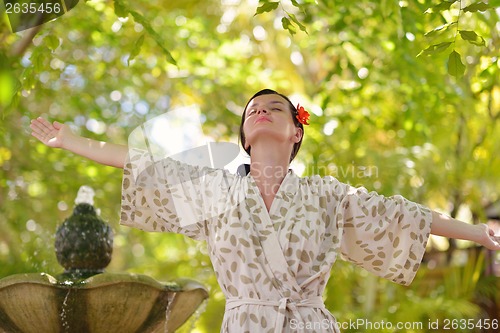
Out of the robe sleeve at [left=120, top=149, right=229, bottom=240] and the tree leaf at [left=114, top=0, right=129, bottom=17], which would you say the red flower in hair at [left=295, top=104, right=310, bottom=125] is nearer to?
the robe sleeve at [left=120, top=149, right=229, bottom=240]

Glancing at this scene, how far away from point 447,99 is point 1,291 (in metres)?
3.55

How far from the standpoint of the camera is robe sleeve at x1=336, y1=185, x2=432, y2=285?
2.59 metres

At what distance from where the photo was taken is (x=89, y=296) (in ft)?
9.21

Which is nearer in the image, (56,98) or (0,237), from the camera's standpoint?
(56,98)

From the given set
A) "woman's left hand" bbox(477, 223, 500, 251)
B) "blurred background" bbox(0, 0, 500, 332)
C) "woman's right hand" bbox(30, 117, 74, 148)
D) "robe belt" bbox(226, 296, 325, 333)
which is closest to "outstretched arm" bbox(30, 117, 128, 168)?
"woman's right hand" bbox(30, 117, 74, 148)

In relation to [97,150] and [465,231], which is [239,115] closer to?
[97,150]

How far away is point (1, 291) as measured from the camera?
8.88ft

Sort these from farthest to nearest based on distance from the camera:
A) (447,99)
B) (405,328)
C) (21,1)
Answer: (405,328) < (447,99) < (21,1)

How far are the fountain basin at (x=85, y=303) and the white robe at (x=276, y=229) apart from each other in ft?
1.09

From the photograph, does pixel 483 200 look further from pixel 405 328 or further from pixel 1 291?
pixel 1 291

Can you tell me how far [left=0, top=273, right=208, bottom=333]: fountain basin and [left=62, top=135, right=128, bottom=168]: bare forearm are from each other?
1.69 feet

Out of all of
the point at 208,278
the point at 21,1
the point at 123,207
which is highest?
the point at 21,1

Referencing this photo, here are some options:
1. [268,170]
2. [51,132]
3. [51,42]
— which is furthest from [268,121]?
[51,42]

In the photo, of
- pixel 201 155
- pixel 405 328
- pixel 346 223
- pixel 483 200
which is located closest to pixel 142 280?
pixel 201 155
